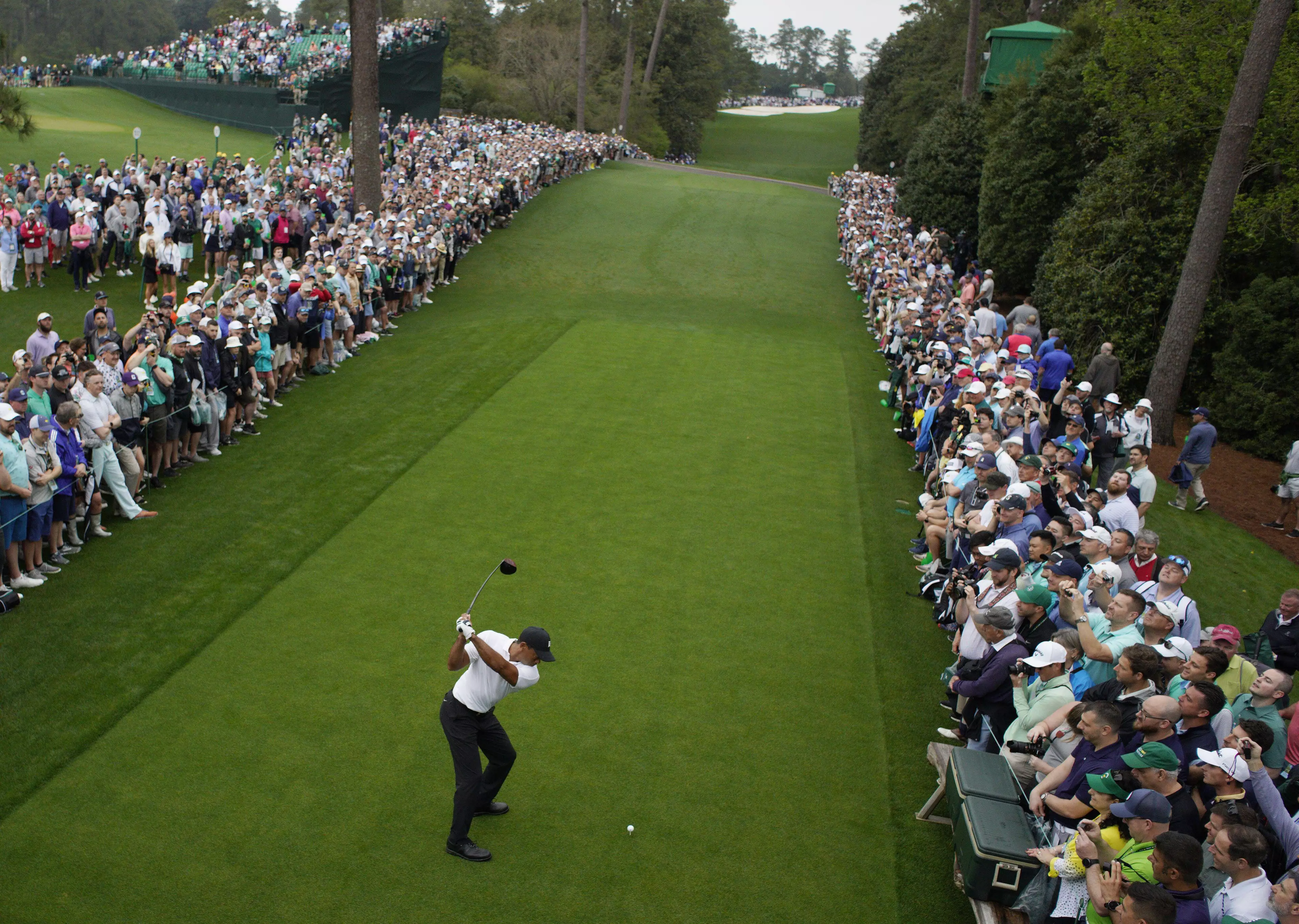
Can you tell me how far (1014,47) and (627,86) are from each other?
119ft

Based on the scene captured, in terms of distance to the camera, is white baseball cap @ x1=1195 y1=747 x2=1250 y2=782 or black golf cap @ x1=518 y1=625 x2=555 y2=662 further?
black golf cap @ x1=518 y1=625 x2=555 y2=662

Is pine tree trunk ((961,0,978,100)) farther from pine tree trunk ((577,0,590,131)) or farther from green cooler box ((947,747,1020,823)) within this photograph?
green cooler box ((947,747,1020,823))

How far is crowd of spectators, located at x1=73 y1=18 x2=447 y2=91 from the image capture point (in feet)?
146

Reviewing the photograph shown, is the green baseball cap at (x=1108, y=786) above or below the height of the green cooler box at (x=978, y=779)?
above

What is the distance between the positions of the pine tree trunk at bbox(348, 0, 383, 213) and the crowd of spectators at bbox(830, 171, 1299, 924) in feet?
53.4

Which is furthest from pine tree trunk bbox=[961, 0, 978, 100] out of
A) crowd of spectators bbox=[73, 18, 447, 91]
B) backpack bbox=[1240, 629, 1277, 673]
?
backpack bbox=[1240, 629, 1277, 673]

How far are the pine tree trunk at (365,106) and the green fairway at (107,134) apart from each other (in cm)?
1088

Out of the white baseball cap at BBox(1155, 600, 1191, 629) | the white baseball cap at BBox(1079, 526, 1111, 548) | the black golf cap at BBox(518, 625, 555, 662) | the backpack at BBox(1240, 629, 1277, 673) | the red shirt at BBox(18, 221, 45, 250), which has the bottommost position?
the backpack at BBox(1240, 629, 1277, 673)

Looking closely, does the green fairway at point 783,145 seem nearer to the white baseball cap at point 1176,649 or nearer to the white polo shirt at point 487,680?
the white baseball cap at point 1176,649

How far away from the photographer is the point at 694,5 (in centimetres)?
7250

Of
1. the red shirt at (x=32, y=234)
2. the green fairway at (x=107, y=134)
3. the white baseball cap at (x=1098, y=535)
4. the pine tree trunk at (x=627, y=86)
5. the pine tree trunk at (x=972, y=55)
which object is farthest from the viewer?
the pine tree trunk at (x=627, y=86)

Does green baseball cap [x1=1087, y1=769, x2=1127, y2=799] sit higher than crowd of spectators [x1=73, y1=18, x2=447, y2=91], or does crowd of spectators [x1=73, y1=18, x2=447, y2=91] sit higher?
crowd of spectators [x1=73, y1=18, x2=447, y2=91]

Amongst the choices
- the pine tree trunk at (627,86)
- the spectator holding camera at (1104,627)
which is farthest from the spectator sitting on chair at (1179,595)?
the pine tree trunk at (627,86)

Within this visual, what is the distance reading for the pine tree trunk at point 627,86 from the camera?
6456 centimetres
